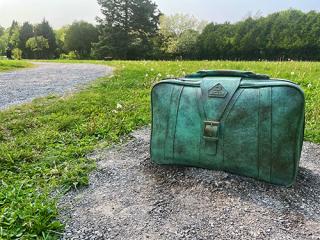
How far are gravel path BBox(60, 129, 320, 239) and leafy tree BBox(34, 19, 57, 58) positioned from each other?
185 feet

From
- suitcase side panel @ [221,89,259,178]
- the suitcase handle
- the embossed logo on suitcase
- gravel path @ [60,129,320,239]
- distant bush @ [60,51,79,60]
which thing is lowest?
distant bush @ [60,51,79,60]

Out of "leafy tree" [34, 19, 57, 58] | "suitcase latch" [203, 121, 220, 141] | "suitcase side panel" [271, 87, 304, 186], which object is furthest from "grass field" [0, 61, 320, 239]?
"leafy tree" [34, 19, 57, 58]

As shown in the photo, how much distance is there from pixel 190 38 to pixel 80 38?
667 inches

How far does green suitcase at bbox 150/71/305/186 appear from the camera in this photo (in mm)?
2797

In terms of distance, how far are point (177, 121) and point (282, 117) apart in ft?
2.91

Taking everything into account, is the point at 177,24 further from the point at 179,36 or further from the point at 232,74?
the point at 232,74

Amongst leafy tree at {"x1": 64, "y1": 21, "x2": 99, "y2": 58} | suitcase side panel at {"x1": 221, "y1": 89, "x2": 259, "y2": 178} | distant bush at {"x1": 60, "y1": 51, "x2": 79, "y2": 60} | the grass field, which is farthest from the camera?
leafy tree at {"x1": 64, "y1": 21, "x2": 99, "y2": 58}

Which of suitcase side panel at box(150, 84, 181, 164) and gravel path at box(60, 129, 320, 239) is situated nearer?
gravel path at box(60, 129, 320, 239)

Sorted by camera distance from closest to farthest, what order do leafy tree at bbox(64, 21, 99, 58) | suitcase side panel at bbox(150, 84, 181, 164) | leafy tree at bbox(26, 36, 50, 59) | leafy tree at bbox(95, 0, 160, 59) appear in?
suitcase side panel at bbox(150, 84, 181, 164), leafy tree at bbox(95, 0, 160, 59), leafy tree at bbox(26, 36, 50, 59), leafy tree at bbox(64, 21, 99, 58)

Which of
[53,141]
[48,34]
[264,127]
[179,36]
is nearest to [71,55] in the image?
[48,34]

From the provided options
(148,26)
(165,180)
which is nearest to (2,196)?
(165,180)

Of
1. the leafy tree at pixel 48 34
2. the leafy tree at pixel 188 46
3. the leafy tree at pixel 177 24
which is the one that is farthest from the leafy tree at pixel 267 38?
the leafy tree at pixel 48 34

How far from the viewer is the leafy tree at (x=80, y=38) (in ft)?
174

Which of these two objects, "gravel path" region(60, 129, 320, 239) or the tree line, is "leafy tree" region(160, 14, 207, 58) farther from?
"gravel path" region(60, 129, 320, 239)
